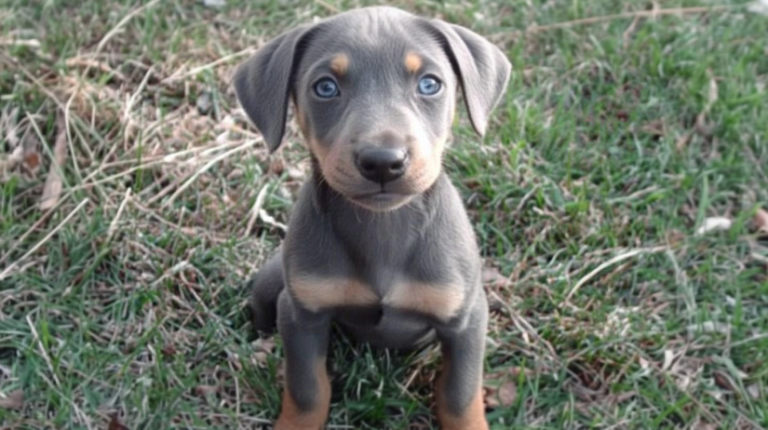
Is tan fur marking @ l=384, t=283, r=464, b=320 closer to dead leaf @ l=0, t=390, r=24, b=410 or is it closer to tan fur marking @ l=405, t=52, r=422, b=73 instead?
tan fur marking @ l=405, t=52, r=422, b=73

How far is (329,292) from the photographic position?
15.0 ft

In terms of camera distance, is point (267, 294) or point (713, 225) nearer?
point (267, 294)

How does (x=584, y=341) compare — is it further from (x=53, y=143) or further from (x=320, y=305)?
(x=53, y=143)

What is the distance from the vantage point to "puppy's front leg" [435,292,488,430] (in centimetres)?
481

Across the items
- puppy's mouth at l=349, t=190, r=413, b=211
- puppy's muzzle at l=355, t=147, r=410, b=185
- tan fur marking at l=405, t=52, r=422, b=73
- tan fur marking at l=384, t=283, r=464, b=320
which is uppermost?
tan fur marking at l=405, t=52, r=422, b=73

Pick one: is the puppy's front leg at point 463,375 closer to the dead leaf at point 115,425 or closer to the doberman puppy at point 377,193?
the doberman puppy at point 377,193

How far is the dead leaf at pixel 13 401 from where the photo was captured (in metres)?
5.31

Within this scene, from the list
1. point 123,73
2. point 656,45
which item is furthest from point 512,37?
point 123,73

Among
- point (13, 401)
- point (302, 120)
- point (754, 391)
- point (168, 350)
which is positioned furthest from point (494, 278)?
point (13, 401)

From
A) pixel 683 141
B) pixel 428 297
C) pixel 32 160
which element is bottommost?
pixel 683 141

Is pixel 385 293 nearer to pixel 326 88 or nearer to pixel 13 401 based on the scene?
pixel 326 88

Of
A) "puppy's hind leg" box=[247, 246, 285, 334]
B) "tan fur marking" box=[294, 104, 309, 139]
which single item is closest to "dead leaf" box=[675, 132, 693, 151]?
"puppy's hind leg" box=[247, 246, 285, 334]

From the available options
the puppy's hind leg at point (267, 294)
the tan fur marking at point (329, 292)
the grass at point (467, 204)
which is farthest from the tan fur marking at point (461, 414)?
the puppy's hind leg at point (267, 294)

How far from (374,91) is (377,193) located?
39 cm
